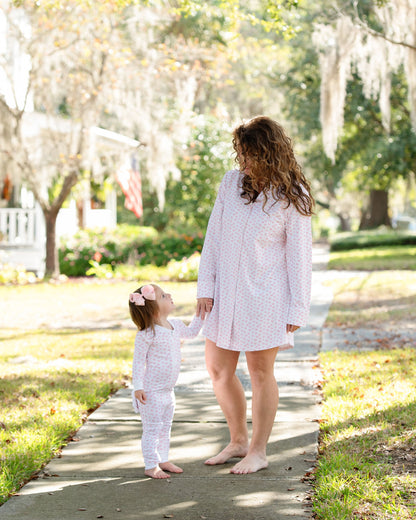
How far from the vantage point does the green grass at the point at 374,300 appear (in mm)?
9812

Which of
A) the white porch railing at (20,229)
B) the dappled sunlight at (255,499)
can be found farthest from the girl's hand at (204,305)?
the white porch railing at (20,229)

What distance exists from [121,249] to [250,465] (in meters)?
14.6

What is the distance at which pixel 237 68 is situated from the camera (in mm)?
32469

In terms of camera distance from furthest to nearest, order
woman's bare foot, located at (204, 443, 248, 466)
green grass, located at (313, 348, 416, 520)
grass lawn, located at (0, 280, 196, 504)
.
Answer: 1. grass lawn, located at (0, 280, 196, 504)
2. woman's bare foot, located at (204, 443, 248, 466)
3. green grass, located at (313, 348, 416, 520)

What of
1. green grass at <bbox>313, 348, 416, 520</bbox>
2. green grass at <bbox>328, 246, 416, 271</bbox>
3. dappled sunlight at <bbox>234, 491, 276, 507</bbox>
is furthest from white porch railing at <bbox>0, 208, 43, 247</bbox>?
dappled sunlight at <bbox>234, 491, 276, 507</bbox>

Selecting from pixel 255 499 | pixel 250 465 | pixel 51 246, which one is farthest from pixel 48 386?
pixel 51 246

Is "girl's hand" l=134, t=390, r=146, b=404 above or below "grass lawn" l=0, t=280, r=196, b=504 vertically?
above

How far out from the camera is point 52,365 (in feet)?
23.0

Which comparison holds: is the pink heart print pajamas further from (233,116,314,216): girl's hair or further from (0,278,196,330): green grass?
(0,278,196,330): green grass

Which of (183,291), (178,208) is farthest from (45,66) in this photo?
(178,208)

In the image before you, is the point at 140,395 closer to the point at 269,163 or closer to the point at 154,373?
the point at 154,373

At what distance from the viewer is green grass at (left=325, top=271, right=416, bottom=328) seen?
9812mm

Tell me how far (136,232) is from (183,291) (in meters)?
5.92

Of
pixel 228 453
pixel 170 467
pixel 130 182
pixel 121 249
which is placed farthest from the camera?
pixel 121 249
